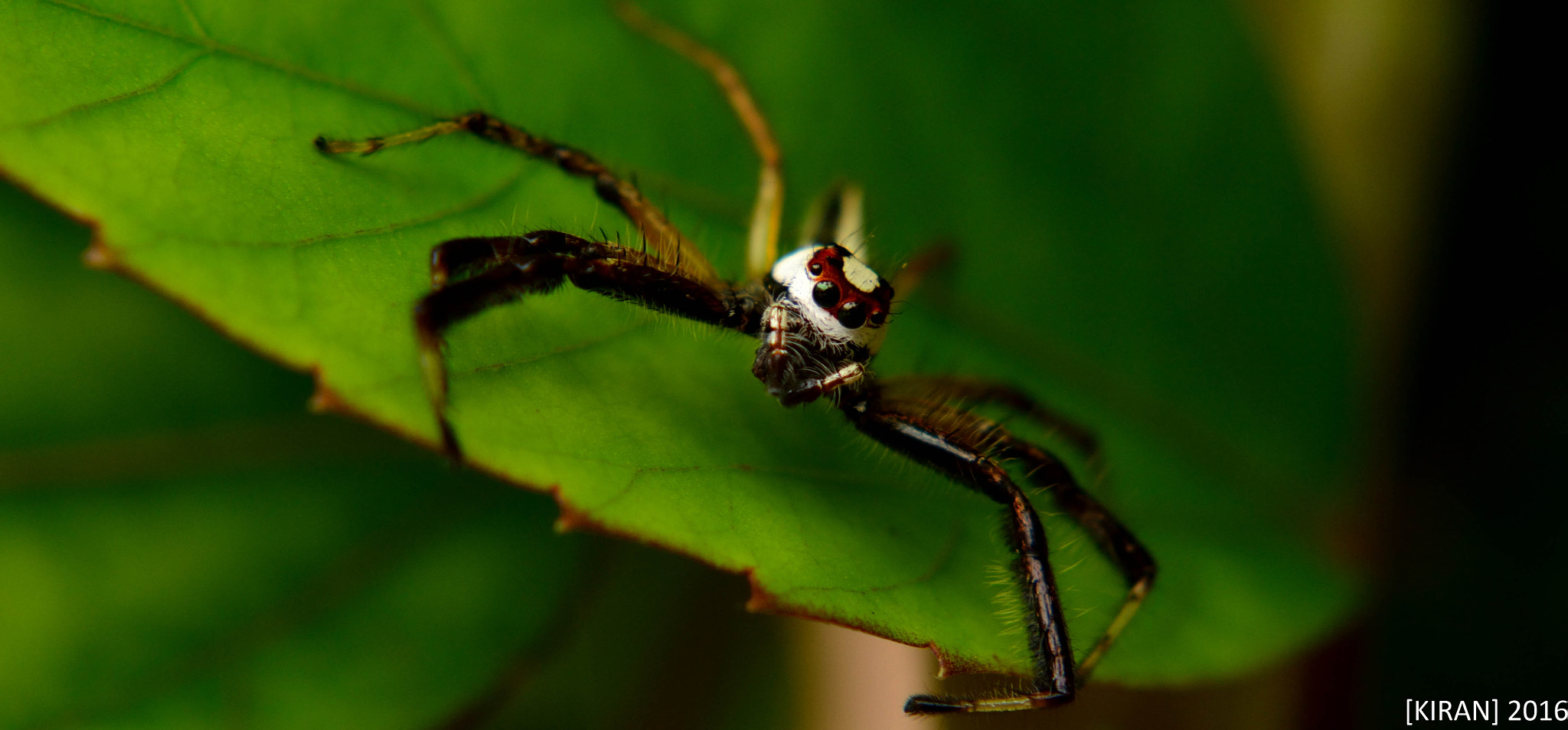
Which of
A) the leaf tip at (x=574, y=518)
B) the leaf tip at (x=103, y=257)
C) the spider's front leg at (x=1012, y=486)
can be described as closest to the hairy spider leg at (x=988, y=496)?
the spider's front leg at (x=1012, y=486)

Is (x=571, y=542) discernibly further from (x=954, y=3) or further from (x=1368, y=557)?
(x=1368, y=557)

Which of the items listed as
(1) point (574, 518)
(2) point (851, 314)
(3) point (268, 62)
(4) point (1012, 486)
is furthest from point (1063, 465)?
(3) point (268, 62)

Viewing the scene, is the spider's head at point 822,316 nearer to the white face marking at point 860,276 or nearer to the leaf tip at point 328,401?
the white face marking at point 860,276

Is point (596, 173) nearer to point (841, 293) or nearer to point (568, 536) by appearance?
point (841, 293)

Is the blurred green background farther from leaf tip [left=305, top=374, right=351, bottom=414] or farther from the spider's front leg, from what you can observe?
leaf tip [left=305, top=374, right=351, bottom=414]

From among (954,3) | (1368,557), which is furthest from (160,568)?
(1368,557)

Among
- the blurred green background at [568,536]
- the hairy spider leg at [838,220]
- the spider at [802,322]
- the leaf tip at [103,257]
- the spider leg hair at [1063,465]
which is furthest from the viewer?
the hairy spider leg at [838,220]

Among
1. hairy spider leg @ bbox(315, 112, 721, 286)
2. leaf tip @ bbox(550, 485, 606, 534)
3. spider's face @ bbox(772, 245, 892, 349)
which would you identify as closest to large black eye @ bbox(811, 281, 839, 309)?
spider's face @ bbox(772, 245, 892, 349)

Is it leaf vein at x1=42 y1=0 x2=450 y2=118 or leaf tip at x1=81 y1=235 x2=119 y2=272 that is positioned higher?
leaf vein at x1=42 y1=0 x2=450 y2=118
